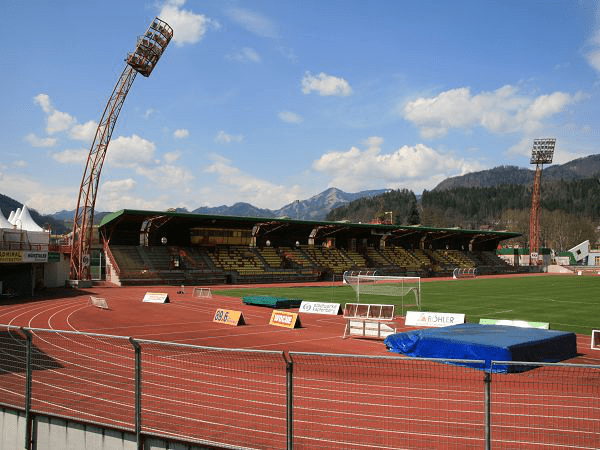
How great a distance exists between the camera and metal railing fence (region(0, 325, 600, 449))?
832 cm

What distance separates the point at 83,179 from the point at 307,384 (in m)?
45.7

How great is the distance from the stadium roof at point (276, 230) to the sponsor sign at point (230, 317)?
103 ft

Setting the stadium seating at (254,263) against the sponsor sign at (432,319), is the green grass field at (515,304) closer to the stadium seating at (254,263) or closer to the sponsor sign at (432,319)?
the sponsor sign at (432,319)

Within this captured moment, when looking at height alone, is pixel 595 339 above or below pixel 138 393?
below

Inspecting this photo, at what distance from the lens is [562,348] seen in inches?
691

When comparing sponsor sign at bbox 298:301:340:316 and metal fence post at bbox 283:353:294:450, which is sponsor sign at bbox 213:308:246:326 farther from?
metal fence post at bbox 283:353:294:450

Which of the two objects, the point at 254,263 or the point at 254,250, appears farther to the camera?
the point at 254,250

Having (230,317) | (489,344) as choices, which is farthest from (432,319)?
(489,344)

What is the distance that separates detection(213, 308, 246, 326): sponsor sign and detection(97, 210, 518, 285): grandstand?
29.9 meters

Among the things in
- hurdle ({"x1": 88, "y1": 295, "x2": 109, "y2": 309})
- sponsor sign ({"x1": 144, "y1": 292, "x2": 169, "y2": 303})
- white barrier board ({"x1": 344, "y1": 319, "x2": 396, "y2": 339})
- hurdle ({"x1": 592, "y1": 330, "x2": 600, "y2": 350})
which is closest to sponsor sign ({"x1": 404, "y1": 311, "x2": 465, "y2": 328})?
white barrier board ({"x1": 344, "y1": 319, "x2": 396, "y2": 339})

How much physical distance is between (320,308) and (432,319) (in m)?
7.61

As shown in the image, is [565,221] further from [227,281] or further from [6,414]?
[6,414]

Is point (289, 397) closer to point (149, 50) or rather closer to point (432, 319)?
point (432, 319)

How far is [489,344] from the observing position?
49.5 ft
